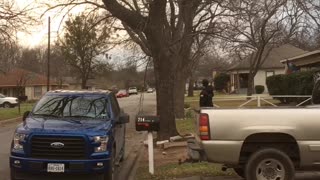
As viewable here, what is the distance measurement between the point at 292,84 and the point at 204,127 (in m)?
23.8

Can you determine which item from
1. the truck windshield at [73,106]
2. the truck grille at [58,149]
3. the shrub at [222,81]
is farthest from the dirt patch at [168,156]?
the shrub at [222,81]

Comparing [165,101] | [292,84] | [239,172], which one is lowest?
[239,172]

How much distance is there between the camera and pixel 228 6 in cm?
2091

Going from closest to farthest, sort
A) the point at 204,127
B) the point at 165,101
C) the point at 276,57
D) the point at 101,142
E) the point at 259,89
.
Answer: the point at 204,127, the point at 101,142, the point at 165,101, the point at 259,89, the point at 276,57

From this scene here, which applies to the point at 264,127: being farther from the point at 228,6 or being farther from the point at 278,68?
the point at 278,68

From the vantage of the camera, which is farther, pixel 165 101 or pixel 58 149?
pixel 165 101

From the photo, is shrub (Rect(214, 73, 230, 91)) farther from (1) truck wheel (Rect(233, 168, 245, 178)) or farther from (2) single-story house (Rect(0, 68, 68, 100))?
(1) truck wheel (Rect(233, 168, 245, 178))

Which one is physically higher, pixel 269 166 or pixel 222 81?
pixel 222 81

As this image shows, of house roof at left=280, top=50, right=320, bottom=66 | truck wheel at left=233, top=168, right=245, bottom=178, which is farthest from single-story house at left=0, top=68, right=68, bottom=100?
truck wheel at left=233, top=168, right=245, bottom=178

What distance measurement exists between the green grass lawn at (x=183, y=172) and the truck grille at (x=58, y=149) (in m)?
1.85

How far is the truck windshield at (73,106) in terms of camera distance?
430 inches

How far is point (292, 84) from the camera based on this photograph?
102 ft

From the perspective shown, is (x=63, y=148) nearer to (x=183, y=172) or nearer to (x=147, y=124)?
(x=147, y=124)

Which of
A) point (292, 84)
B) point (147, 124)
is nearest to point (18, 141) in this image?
point (147, 124)
